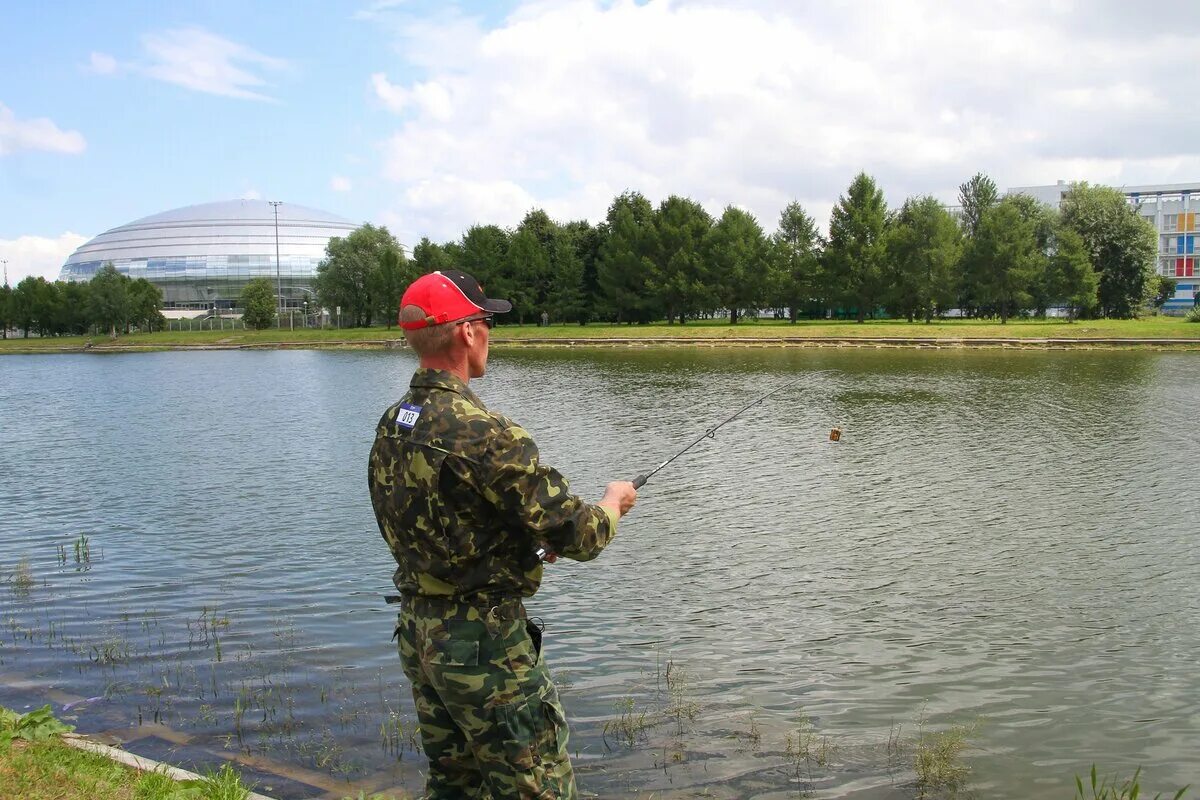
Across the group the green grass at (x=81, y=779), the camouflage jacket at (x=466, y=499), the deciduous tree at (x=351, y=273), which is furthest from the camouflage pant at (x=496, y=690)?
the deciduous tree at (x=351, y=273)

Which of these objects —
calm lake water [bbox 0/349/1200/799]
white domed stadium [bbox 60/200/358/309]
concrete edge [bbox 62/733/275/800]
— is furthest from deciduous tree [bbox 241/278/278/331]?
concrete edge [bbox 62/733/275/800]

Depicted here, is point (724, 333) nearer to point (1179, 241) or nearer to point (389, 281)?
point (389, 281)

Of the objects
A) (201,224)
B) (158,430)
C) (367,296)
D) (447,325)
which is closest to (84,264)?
(201,224)

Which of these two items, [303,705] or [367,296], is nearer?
[303,705]

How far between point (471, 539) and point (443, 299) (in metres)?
1.02

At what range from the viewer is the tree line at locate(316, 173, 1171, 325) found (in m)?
89.4

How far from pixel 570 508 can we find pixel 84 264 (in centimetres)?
21841

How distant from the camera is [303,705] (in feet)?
28.2

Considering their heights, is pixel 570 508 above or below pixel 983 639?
above

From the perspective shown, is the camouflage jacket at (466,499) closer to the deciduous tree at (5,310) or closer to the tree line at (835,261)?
the tree line at (835,261)

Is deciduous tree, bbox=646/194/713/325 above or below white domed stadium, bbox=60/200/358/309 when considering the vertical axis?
below

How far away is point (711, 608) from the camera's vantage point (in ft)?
37.9

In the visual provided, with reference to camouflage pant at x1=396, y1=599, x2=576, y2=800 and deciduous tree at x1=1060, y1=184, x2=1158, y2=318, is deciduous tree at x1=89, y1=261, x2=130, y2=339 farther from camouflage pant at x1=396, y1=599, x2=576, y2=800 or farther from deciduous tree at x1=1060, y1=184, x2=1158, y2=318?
camouflage pant at x1=396, y1=599, x2=576, y2=800

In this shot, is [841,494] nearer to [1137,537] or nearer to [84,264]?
[1137,537]
